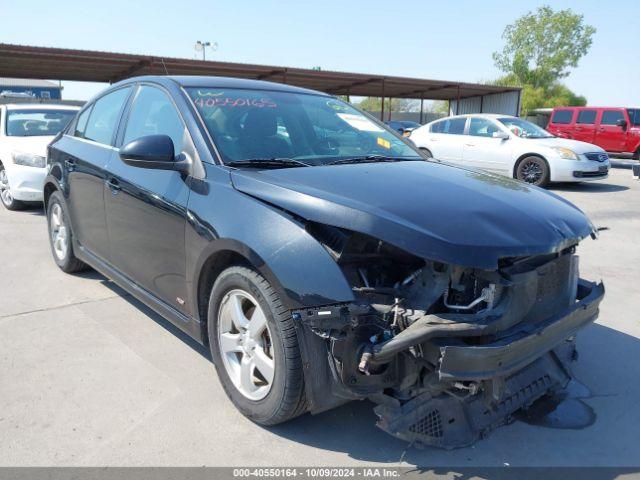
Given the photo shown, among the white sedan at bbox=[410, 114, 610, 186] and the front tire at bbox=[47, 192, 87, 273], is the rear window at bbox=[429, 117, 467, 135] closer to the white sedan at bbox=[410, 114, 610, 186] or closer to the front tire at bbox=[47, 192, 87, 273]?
the white sedan at bbox=[410, 114, 610, 186]

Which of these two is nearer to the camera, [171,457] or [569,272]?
[171,457]

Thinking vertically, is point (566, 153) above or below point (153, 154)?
below

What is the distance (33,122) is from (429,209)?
823cm

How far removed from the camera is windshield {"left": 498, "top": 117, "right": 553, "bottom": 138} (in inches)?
459

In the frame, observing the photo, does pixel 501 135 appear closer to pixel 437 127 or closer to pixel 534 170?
pixel 534 170

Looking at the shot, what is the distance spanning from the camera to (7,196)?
8125 mm

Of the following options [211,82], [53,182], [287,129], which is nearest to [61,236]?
[53,182]

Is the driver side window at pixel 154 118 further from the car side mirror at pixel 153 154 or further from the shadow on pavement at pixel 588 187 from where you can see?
the shadow on pavement at pixel 588 187

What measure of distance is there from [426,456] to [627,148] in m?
18.4

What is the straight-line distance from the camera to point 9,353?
3.43 meters

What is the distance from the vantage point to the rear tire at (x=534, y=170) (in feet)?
36.3

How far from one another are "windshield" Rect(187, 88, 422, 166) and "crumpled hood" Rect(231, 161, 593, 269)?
0.34 metres

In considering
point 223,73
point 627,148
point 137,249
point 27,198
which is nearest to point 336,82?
point 223,73

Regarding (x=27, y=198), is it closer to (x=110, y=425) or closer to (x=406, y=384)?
(x=110, y=425)
